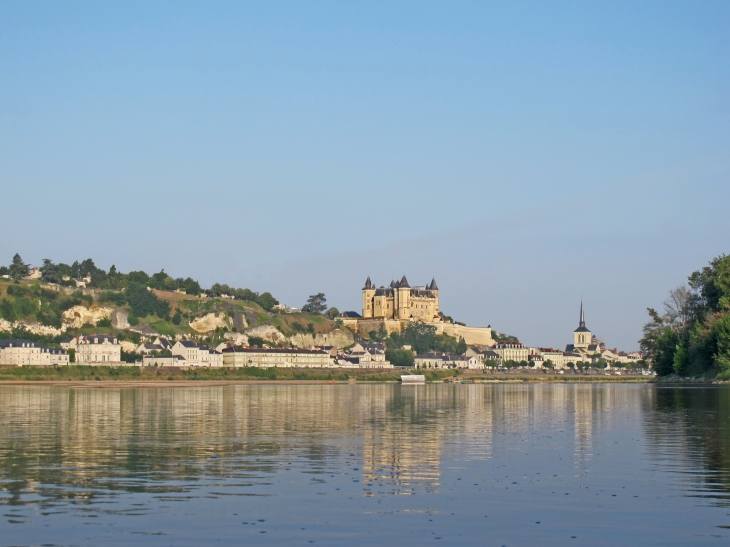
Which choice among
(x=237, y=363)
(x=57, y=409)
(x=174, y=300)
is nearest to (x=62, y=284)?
(x=174, y=300)

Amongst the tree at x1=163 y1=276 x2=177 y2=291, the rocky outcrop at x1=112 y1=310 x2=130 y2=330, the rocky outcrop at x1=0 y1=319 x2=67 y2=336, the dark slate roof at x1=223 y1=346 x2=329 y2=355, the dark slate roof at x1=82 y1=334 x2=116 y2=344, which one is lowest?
the dark slate roof at x1=223 y1=346 x2=329 y2=355

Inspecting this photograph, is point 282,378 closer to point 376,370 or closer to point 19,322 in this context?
point 376,370

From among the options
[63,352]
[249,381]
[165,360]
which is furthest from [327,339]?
[63,352]

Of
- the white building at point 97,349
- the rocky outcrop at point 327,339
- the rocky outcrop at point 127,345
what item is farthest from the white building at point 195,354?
the rocky outcrop at point 327,339

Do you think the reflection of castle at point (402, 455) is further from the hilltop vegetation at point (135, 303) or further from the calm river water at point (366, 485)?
the hilltop vegetation at point (135, 303)

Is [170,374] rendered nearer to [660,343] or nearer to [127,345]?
[127,345]

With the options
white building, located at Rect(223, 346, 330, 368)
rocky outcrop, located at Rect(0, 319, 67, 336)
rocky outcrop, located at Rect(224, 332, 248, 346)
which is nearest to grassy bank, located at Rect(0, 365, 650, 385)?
white building, located at Rect(223, 346, 330, 368)

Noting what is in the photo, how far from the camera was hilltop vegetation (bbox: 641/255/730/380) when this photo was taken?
73631mm

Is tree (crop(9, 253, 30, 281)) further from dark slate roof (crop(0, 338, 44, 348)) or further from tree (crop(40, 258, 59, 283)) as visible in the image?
dark slate roof (crop(0, 338, 44, 348))

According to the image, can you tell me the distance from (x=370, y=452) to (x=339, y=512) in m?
8.83

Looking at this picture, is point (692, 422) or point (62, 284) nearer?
point (692, 422)

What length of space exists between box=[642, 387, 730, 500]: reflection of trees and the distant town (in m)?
95.4

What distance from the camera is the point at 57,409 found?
45.9 meters

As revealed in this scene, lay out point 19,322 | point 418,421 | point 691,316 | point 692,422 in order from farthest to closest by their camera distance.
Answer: point 19,322
point 691,316
point 418,421
point 692,422
